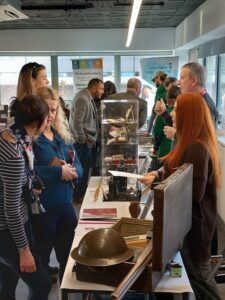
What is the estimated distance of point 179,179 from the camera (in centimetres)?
150

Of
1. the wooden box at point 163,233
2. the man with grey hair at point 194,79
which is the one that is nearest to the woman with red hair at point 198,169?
the wooden box at point 163,233

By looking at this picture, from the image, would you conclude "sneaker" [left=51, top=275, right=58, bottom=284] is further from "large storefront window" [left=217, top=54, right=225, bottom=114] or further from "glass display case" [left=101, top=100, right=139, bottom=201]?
"large storefront window" [left=217, top=54, right=225, bottom=114]

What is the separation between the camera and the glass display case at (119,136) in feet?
10.8

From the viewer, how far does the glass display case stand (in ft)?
10.8

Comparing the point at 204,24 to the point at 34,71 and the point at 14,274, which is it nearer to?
the point at 34,71

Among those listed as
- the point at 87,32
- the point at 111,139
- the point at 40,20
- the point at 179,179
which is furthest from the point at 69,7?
the point at 179,179

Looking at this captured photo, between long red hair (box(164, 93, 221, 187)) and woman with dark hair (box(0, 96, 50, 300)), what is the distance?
663mm

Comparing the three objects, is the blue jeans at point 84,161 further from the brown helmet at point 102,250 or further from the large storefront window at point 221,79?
the brown helmet at point 102,250

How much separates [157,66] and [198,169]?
7100 millimetres

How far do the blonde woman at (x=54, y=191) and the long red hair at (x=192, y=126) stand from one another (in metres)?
0.71

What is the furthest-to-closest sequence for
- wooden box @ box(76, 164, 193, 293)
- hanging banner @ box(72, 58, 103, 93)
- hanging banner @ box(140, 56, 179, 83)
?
hanging banner @ box(72, 58, 103, 93) → hanging banner @ box(140, 56, 179, 83) → wooden box @ box(76, 164, 193, 293)

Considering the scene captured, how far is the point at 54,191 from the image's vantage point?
7.73ft

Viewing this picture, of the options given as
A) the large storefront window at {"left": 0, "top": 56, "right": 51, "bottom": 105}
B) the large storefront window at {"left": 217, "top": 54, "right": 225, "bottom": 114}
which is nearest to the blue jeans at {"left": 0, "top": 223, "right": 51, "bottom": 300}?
the large storefront window at {"left": 217, "top": 54, "right": 225, "bottom": 114}

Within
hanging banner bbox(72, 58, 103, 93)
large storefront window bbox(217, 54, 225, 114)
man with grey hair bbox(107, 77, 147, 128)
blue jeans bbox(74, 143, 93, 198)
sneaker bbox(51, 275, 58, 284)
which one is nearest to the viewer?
sneaker bbox(51, 275, 58, 284)
